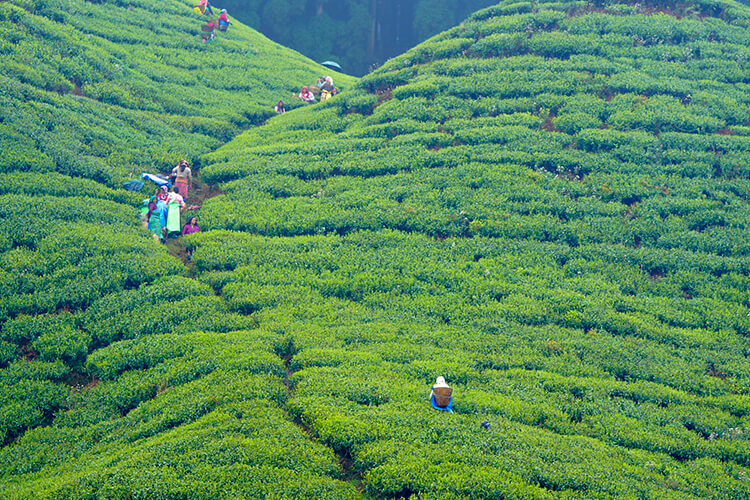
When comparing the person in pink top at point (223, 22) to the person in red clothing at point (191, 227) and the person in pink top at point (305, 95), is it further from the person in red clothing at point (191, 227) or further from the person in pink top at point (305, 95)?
the person in red clothing at point (191, 227)

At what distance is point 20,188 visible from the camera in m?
22.1

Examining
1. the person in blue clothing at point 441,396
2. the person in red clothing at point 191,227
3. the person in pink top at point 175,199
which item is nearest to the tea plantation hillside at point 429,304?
the person in blue clothing at point 441,396

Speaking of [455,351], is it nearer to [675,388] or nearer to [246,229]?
[675,388]

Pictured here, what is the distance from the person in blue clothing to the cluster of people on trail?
37525mm

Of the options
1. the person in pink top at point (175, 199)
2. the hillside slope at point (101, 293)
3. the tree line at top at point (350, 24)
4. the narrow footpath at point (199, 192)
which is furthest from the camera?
the tree line at top at point (350, 24)

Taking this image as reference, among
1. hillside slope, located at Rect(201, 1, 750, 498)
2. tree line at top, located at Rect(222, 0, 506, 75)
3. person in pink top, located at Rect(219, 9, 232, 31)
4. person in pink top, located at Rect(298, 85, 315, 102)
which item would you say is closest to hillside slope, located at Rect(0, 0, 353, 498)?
hillside slope, located at Rect(201, 1, 750, 498)

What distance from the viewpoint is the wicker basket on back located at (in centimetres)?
1416

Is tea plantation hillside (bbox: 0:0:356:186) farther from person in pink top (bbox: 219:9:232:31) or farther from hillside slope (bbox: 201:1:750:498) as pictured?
hillside slope (bbox: 201:1:750:498)

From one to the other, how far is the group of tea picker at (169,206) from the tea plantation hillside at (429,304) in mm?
851

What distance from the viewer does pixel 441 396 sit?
14258 millimetres

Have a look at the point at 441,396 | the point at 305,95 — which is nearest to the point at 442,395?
the point at 441,396

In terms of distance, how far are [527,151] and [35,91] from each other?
2437cm

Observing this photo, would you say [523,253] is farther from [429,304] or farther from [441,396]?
[441,396]

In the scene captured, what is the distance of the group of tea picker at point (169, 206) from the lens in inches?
925
